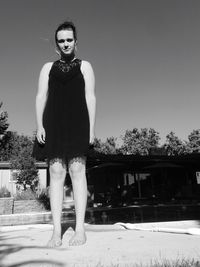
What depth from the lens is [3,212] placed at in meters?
16.6

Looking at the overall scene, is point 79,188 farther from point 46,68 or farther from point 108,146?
point 108,146

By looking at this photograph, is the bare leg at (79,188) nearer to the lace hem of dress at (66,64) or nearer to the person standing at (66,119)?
the person standing at (66,119)

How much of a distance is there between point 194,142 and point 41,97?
178 feet

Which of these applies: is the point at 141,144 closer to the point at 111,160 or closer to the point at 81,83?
the point at 111,160

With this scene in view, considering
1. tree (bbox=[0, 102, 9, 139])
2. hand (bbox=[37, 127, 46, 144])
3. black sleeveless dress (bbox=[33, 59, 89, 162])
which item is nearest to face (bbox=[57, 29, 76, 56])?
black sleeveless dress (bbox=[33, 59, 89, 162])

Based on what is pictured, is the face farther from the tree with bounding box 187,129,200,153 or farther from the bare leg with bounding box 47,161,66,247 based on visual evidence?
the tree with bounding box 187,129,200,153

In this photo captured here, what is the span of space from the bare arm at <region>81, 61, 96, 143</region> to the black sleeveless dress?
4cm

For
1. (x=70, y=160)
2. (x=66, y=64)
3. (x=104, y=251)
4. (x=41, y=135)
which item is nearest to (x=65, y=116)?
(x=41, y=135)

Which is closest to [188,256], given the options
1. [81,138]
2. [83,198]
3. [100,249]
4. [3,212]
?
[100,249]

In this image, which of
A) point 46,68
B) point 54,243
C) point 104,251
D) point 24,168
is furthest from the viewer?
point 24,168

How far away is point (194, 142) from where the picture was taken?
54.2m

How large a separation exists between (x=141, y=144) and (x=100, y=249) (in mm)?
54252

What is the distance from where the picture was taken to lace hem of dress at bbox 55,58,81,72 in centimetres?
299

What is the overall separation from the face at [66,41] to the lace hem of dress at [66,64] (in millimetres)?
99
